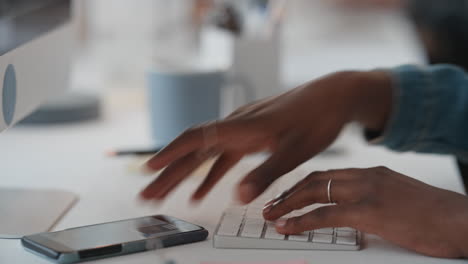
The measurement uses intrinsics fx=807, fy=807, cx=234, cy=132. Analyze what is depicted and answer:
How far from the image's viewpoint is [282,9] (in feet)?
4.65

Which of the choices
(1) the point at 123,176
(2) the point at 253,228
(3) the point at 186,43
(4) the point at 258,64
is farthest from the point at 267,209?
(3) the point at 186,43

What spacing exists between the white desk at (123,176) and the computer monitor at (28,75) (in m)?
0.03

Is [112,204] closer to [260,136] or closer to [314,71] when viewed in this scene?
[260,136]

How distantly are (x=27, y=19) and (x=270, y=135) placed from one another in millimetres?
310

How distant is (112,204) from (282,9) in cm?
69

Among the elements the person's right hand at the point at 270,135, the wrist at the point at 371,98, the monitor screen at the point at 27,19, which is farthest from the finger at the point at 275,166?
the monitor screen at the point at 27,19

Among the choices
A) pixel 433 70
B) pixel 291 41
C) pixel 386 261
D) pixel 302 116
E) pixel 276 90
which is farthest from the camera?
pixel 291 41

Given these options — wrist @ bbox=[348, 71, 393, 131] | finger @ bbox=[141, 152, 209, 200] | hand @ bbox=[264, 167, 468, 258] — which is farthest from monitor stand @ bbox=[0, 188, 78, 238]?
wrist @ bbox=[348, 71, 393, 131]

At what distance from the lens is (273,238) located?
690 millimetres

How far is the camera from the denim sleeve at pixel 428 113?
3.22 ft

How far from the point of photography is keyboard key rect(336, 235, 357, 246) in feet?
2.26

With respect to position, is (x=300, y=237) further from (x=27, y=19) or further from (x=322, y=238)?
(x=27, y=19)

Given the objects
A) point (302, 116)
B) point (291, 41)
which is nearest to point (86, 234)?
point (302, 116)

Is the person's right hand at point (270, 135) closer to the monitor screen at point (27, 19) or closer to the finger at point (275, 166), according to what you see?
the finger at point (275, 166)
